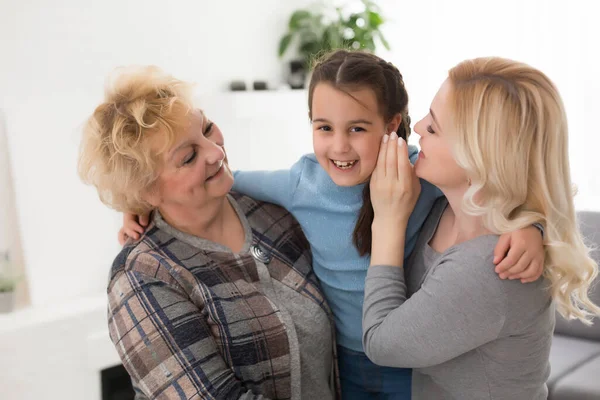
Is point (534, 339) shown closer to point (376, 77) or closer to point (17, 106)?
point (376, 77)

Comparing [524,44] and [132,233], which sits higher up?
[524,44]

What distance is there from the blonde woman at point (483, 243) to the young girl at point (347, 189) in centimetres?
14

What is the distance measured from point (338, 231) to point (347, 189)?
105mm

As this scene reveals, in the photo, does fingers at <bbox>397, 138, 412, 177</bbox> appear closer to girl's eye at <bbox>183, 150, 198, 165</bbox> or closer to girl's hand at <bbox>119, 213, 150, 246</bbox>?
girl's eye at <bbox>183, 150, 198, 165</bbox>

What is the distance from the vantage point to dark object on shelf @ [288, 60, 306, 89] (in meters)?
4.08

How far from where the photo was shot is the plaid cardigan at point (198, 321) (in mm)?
1357

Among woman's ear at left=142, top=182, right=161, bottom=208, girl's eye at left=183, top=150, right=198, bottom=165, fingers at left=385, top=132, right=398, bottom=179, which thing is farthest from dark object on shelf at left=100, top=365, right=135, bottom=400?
fingers at left=385, top=132, right=398, bottom=179

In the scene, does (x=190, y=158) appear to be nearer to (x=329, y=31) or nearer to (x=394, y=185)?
(x=394, y=185)

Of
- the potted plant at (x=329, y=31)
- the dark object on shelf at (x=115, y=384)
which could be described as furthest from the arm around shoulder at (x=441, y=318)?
the potted plant at (x=329, y=31)

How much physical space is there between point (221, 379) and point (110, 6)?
2.40m

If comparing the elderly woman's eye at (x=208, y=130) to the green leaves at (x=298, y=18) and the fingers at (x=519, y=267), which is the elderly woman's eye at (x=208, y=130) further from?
the green leaves at (x=298, y=18)

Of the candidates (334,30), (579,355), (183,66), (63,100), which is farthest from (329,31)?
(579,355)

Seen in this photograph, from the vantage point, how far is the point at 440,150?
1.28m

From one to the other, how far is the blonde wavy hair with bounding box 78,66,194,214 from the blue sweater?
1.18 feet
